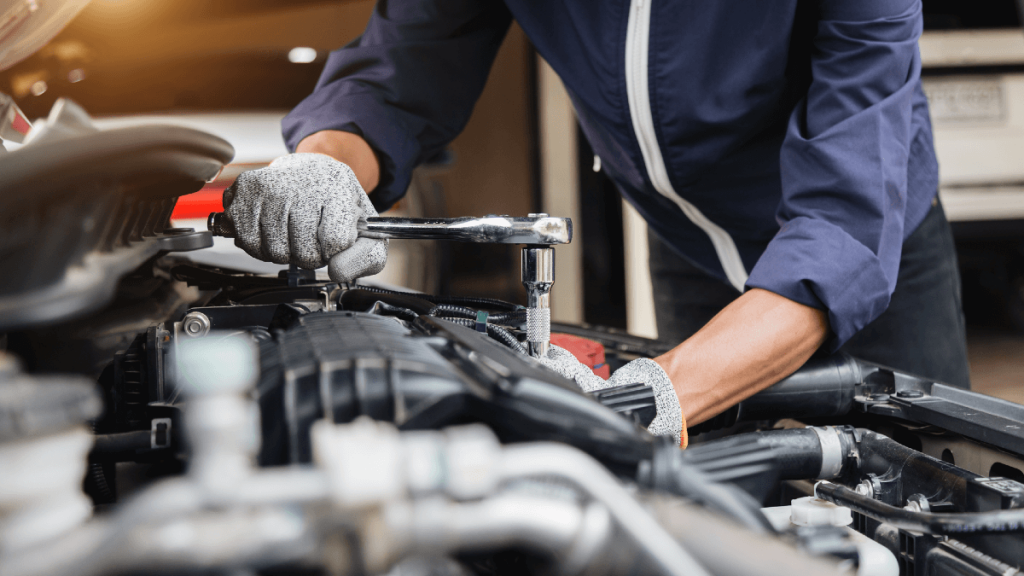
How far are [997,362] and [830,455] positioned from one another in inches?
117

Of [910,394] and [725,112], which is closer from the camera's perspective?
[910,394]

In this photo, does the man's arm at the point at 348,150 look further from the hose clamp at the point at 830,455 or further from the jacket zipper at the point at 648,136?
the hose clamp at the point at 830,455

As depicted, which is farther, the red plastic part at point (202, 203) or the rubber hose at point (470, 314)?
the red plastic part at point (202, 203)

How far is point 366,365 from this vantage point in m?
0.39

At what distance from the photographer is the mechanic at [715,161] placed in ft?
2.80

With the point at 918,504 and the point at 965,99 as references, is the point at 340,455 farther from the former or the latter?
the point at 965,99

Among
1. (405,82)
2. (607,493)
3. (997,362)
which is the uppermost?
(405,82)

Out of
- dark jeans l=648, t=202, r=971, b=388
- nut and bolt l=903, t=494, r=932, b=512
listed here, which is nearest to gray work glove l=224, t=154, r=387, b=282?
nut and bolt l=903, t=494, r=932, b=512

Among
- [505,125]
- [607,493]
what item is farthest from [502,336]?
[505,125]

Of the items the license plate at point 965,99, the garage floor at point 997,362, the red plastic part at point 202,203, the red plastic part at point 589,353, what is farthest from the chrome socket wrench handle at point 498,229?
the garage floor at point 997,362

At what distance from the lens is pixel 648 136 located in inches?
45.5

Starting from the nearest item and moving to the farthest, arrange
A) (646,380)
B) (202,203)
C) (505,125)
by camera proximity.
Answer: (646,380)
(202,203)
(505,125)

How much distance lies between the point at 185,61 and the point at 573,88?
1.32m

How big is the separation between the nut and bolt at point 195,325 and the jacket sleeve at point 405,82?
54 centimetres
